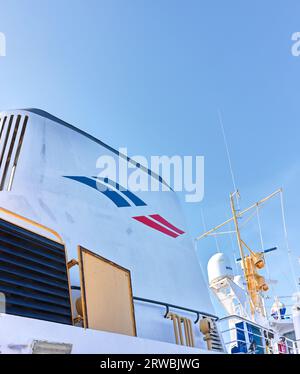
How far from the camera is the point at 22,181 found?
501cm

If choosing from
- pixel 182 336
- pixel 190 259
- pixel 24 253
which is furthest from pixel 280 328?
pixel 24 253

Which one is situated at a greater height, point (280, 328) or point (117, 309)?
point (280, 328)

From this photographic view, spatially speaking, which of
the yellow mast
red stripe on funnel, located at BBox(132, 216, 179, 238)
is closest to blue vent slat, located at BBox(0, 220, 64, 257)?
red stripe on funnel, located at BBox(132, 216, 179, 238)

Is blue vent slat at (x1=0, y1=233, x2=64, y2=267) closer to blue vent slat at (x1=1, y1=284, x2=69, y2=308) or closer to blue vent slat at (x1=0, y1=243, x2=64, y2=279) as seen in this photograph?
blue vent slat at (x1=0, y1=243, x2=64, y2=279)

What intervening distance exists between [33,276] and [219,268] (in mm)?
10428

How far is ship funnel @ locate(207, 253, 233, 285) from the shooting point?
1309cm

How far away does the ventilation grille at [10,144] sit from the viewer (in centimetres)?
500

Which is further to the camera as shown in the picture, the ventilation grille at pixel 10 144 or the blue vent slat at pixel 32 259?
the ventilation grille at pixel 10 144

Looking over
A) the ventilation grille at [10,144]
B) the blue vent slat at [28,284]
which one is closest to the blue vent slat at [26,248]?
the blue vent slat at [28,284]

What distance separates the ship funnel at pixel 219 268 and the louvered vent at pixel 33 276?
998 cm

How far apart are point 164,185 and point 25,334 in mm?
5192

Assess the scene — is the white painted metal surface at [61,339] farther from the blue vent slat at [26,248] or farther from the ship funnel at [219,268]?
the ship funnel at [219,268]

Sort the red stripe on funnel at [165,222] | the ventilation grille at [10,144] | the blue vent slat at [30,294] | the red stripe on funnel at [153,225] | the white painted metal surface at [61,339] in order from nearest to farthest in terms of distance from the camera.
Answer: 1. the white painted metal surface at [61,339]
2. the blue vent slat at [30,294]
3. the ventilation grille at [10,144]
4. the red stripe on funnel at [153,225]
5. the red stripe on funnel at [165,222]
